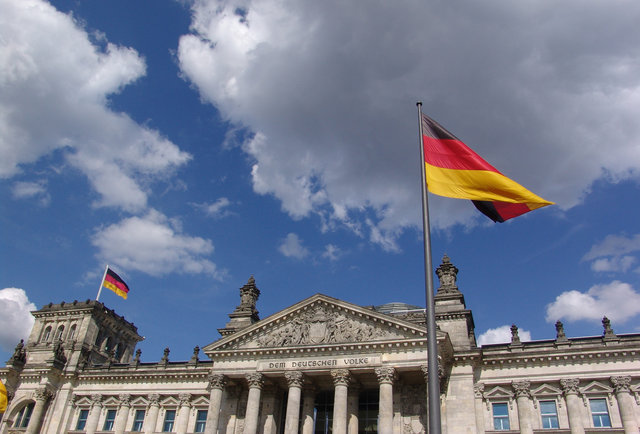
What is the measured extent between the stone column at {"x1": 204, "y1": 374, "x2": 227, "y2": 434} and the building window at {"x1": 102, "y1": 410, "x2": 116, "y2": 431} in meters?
14.9

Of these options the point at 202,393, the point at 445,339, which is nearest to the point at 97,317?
the point at 202,393

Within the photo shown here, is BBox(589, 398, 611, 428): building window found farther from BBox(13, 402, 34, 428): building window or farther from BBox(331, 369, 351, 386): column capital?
BBox(13, 402, 34, 428): building window

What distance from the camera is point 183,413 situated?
149ft

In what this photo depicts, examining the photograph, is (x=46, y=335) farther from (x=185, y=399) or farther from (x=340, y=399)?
(x=340, y=399)

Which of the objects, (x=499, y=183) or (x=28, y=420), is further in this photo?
(x=28, y=420)

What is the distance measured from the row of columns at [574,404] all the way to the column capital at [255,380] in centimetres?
1627

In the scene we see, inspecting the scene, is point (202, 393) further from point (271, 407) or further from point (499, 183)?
point (499, 183)

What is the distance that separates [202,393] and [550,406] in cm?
2901

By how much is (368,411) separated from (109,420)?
1018 inches

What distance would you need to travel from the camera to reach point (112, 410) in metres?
48.6

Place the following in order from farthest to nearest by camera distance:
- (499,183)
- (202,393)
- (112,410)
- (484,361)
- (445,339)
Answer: (112,410), (202,393), (484,361), (445,339), (499,183)

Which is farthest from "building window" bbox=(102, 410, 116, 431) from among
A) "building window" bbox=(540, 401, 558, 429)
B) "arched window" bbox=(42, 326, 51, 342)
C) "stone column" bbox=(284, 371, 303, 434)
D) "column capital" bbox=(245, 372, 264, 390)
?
"building window" bbox=(540, 401, 558, 429)

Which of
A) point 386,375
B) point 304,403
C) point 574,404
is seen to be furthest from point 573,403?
point 304,403

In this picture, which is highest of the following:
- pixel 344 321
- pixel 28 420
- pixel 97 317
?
pixel 97 317
